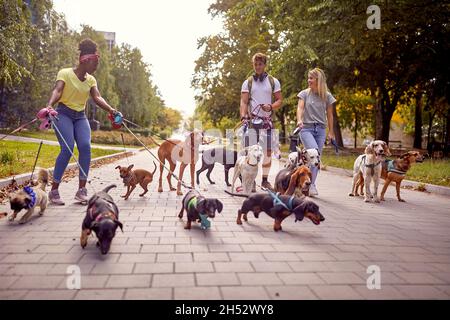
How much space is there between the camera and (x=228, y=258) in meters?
3.64

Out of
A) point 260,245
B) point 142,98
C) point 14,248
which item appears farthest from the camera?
point 142,98

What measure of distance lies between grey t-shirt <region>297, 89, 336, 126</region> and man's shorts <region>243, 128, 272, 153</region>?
2.78 ft

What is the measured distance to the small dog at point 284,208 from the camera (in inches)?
181

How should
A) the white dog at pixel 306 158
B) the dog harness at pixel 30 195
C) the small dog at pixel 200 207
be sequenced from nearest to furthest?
the small dog at pixel 200 207 → the dog harness at pixel 30 195 → the white dog at pixel 306 158

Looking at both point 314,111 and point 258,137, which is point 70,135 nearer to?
point 258,137

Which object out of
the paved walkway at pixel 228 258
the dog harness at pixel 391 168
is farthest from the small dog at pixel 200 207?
the dog harness at pixel 391 168

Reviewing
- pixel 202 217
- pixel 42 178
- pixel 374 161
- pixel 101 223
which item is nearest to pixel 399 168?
pixel 374 161

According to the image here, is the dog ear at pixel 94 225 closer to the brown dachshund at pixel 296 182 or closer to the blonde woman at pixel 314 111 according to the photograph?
the brown dachshund at pixel 296 182

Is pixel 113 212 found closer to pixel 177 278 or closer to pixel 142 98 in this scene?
pixel 177 278

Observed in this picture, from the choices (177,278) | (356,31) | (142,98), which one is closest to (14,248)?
(177,278)

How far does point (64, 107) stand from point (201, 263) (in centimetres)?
403

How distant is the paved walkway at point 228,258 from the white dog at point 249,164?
1226 mm

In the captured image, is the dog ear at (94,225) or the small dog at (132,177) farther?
the small dog at (132,177)

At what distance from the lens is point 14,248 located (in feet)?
12.5
